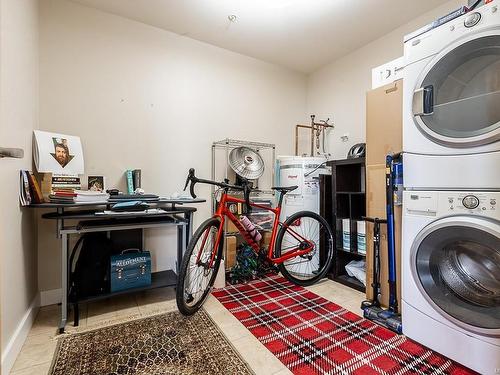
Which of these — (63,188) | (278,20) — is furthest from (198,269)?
(278,20)

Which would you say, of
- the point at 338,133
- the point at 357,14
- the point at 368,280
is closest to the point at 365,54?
the point at 357,14

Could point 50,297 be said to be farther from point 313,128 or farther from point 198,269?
point 313,128

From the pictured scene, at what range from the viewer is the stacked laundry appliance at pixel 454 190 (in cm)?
124

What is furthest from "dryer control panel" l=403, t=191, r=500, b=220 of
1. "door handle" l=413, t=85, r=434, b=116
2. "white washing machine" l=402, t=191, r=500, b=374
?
"door handle" l=413, t=85, r=434, b=116

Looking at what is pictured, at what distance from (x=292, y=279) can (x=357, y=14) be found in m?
2.52

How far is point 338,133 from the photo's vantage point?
10.3 feet

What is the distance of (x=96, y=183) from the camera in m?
2.27

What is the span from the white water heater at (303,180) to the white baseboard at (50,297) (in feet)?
7.27

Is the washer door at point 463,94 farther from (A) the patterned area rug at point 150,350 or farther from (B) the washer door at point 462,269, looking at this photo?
(A) the patterned area rug at point 150,350

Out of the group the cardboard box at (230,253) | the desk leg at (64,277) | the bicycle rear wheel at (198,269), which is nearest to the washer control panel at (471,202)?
the bicycle rear wheel at (198,269)

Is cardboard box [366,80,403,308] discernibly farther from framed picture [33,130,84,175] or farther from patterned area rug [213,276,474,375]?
framed picture [33,130,84,175]

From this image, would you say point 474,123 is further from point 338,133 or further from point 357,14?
point 338,133

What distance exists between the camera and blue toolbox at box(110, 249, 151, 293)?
1.98 meters

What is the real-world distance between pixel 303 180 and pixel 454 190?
1.45 m
